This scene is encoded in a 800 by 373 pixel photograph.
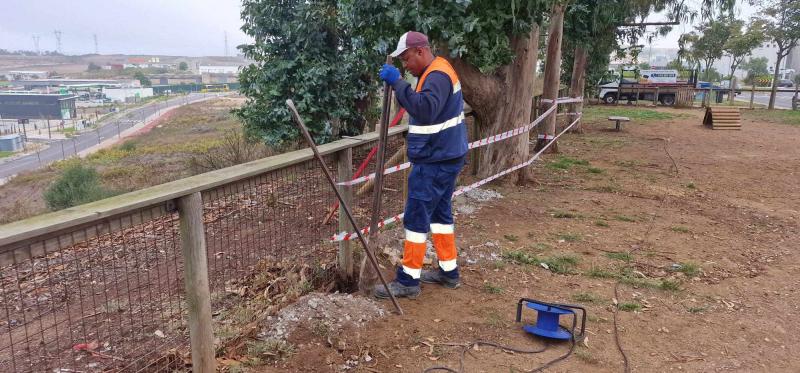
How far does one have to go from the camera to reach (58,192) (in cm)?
1520

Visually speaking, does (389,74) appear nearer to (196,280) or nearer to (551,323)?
(196,280)

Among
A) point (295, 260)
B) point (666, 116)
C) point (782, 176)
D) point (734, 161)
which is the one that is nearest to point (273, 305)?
point (295, 260)

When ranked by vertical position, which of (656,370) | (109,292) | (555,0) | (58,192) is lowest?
(58,192)

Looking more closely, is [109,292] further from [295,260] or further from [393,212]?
[393,212]

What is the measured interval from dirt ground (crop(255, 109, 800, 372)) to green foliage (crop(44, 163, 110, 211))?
11.9m

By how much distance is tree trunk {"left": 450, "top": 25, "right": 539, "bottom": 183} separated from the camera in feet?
23.3

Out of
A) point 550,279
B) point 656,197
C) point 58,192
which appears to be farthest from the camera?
point 58,192

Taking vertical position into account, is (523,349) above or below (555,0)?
below

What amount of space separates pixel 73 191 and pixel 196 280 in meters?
14.4

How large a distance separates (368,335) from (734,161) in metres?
9.79

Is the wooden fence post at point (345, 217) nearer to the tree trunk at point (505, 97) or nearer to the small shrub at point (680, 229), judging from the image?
the tree trunk at point (505, 97)

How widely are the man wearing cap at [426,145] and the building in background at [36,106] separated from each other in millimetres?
99463

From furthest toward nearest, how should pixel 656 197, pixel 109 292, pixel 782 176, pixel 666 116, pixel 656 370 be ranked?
pixel 666 116, pixel 782 176, pixel 656 197, pixel 109 292, pixel 656 370

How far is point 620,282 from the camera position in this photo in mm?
4508
